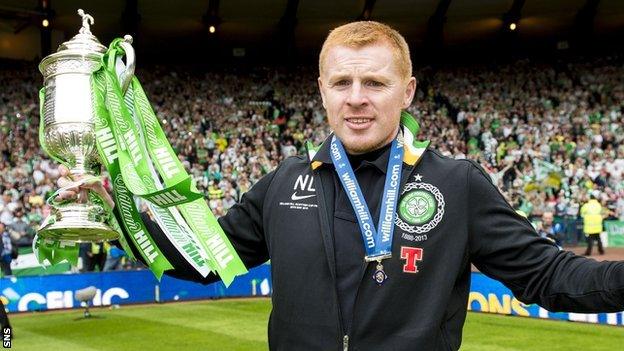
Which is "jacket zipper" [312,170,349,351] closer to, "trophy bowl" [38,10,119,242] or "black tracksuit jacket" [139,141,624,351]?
"black tracksuit jacket" [139,141,624,351]

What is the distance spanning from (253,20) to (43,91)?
30.7 meters

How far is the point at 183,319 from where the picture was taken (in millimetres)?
14953

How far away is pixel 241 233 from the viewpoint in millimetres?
3244

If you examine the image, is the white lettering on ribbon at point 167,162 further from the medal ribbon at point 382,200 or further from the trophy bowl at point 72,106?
the medal ribbon at point 382,200

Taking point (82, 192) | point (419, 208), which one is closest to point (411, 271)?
point (419, 208)

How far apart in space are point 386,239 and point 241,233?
0.77 metres

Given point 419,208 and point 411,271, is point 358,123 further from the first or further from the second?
point 411,271

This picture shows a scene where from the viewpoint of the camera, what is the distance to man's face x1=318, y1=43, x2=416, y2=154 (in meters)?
2.75

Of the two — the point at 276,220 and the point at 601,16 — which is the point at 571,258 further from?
the point at 601,16

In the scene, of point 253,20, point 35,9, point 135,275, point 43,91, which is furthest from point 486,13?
point 43,91

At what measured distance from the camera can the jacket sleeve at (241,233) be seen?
3.18m

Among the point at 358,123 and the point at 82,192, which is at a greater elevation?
the point at 358,123

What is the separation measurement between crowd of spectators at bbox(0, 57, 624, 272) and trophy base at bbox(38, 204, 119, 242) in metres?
15.7

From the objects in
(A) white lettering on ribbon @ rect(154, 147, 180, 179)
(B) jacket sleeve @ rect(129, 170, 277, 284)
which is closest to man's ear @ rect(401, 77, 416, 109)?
(B) jacket sleeve @ rect(129, 170, 277, 284)
